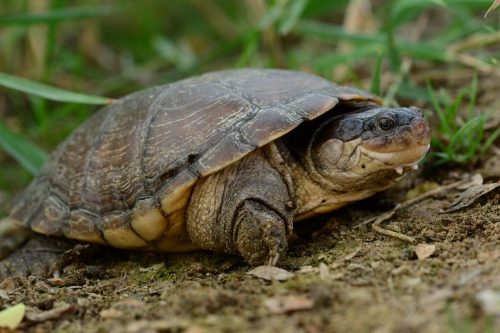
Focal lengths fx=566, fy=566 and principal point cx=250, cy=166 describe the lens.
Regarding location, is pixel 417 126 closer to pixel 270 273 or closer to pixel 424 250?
pixel 424 250

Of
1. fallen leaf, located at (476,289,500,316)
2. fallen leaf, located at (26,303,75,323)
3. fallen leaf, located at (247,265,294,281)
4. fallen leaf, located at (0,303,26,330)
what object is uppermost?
fallen leaf, located at (0,303,26,330)

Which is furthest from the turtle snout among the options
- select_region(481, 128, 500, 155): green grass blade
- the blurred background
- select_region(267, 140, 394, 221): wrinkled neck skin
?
select_region(481, 128, 500, 155): green grass blade

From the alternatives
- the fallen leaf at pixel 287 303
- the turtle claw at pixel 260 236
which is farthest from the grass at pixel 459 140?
the fallen leaf at pixel 287 303

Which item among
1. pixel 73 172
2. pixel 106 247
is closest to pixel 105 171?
pixel 73 172

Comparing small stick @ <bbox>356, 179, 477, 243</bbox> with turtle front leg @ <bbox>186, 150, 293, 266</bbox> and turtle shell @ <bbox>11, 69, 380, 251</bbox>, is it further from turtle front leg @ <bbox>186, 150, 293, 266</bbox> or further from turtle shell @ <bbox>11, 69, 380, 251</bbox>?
turtle shell @ <bbox>11, 69, 380, 251</bbox>

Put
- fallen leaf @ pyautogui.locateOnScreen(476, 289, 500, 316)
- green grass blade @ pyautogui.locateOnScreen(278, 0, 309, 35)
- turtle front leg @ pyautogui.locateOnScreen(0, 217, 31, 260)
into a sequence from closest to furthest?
fallen leaf @ pyautogui.locateOnScreen(476, 289, 500, 316)
turtle front leg @ pyautogui.locateOnScreen(0, 217, 31, 260)
green grass blade @ pyautogui.locateOnScreen(278, 0, 309, 35)

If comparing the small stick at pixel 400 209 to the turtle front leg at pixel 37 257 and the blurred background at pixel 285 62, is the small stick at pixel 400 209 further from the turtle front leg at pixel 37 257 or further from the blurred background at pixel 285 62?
the turtle front leg at pixel 37 257

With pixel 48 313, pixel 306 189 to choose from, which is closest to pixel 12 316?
pixel 48 313
